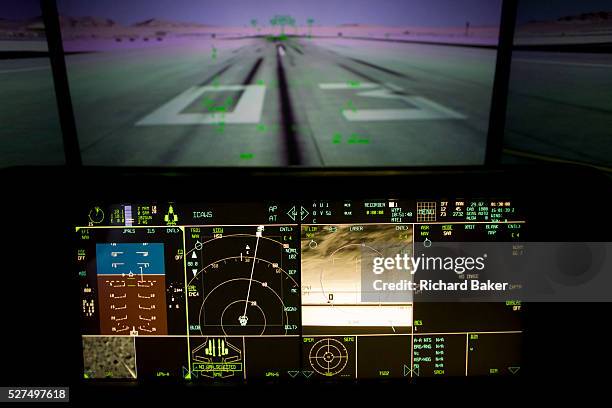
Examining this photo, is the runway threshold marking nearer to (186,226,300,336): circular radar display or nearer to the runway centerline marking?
the runway centerline marking

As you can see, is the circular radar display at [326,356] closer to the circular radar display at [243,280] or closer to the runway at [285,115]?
the circular radar display at [243,280]

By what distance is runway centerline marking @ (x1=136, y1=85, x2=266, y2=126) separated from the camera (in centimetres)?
938

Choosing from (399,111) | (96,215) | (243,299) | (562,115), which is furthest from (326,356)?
(562,115)

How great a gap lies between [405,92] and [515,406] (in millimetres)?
11987

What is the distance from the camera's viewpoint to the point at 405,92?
12.6 meters

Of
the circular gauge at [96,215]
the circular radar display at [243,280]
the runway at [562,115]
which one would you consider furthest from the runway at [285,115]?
the circular gauge at [96,215]

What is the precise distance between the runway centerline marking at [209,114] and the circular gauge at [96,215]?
300 inches

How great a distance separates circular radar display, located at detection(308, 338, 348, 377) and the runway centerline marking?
776 cm

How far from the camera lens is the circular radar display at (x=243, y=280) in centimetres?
127

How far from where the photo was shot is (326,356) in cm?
129

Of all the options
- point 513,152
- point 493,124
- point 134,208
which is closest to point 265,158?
point 513,152

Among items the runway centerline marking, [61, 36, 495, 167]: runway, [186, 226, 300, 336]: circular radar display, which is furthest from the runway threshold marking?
[186, 226, 300, 336]: circular radar display

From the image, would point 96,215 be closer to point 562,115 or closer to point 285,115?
point 285,115

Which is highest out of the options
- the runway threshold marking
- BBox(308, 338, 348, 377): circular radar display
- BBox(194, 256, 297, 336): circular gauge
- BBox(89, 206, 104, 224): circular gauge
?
the runway threshold marking
